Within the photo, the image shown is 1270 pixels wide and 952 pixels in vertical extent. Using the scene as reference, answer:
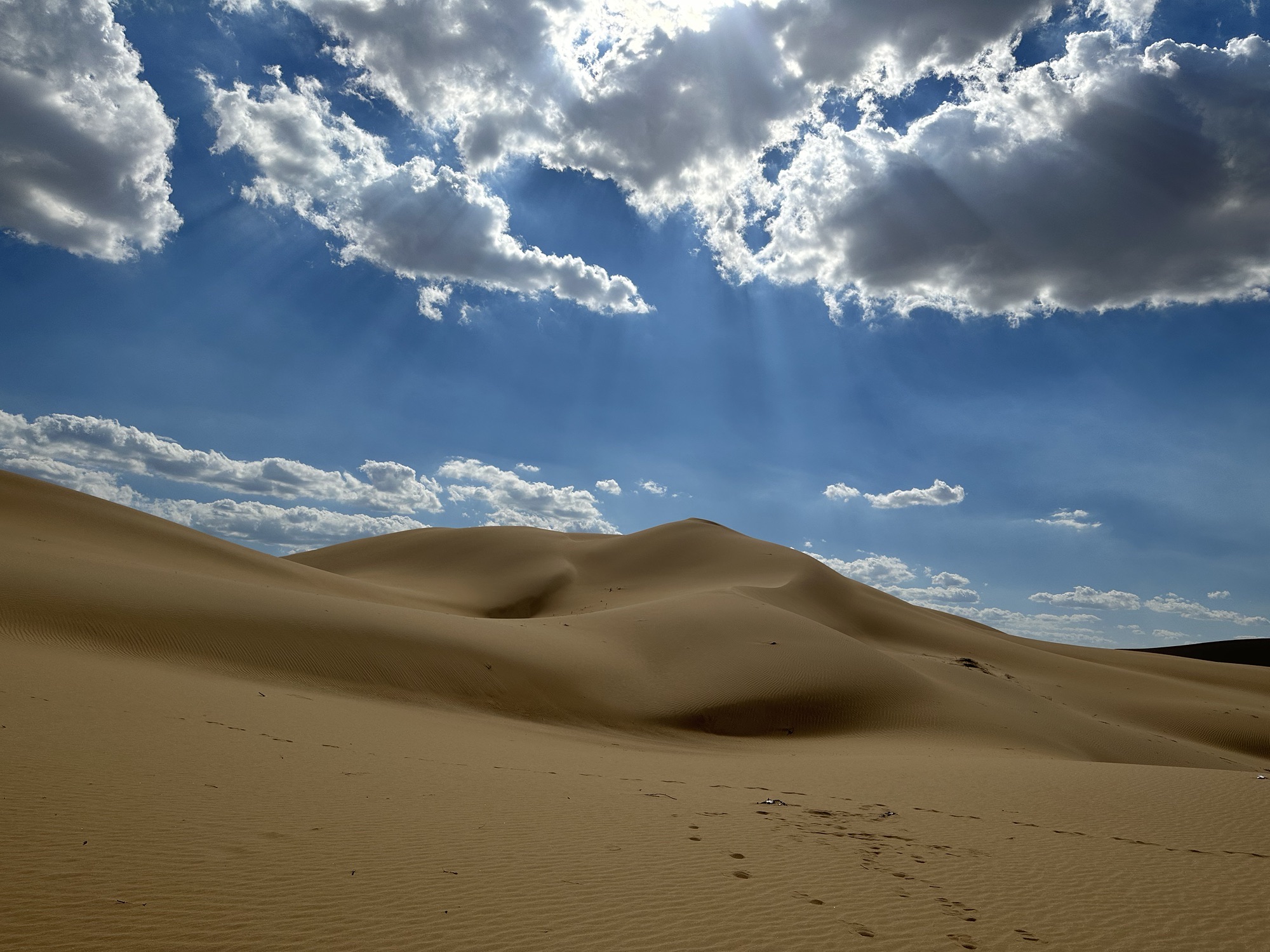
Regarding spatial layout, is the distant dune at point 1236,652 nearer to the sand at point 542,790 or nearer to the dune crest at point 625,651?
the dune crest at point 625,651

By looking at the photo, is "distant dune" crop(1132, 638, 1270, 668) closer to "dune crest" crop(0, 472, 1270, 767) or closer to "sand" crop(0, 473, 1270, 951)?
"dune crest" crop(0, 472, 1270, 767)

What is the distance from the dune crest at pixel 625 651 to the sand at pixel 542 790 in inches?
5.1

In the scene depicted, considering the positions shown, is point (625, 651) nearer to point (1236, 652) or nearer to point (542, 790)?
point (542, 790)

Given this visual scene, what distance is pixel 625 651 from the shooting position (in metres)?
24.5

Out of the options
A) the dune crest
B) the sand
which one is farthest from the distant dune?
the sand

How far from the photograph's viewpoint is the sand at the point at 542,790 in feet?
17.2

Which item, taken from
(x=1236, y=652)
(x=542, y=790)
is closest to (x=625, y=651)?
(x=542, y=790)

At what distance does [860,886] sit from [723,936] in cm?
188

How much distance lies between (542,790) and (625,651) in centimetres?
1541

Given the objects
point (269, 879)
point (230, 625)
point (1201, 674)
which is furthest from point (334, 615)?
point (1201, 674)

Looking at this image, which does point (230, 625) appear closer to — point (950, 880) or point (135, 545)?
point (135, 545)

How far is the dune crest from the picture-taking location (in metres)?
17.1

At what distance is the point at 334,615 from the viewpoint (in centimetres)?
1969

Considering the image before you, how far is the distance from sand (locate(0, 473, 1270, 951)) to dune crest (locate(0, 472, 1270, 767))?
13 cm
